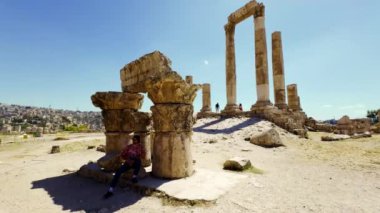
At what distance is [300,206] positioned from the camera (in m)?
3.96

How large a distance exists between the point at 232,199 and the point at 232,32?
742 inches

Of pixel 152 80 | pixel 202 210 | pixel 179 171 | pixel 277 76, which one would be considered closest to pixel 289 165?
pixel 179 171

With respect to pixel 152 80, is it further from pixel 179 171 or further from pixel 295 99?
pixel 295 99

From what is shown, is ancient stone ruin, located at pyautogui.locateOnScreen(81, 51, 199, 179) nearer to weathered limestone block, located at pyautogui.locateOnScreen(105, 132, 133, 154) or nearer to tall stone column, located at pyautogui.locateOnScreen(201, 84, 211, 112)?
→ weathered limestone block, located at pyautogui.locateOnScreen(105, 132, 133, 154)

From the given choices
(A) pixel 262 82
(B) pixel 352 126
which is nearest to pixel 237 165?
(A) pixel 262 82

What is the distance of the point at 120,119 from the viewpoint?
681 centimetres

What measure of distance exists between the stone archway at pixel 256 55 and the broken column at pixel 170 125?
12906 millimetres

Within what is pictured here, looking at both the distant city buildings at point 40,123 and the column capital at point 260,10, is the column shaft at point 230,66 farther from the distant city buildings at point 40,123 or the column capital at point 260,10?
the distant city buildings at point 40,123

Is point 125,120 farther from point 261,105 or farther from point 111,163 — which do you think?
point 261,105

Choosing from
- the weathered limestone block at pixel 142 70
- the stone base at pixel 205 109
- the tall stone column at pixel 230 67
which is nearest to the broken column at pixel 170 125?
the weathered limestone block at pixel 142 70

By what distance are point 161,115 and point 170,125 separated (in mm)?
317

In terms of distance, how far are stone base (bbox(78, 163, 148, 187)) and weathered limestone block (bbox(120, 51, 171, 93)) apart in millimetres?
2094

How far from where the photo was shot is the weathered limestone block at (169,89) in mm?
5301

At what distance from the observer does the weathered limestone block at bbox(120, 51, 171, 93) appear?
228 inches
